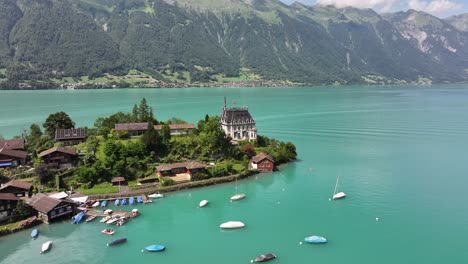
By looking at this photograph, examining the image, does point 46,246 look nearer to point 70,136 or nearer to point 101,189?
point 101,189

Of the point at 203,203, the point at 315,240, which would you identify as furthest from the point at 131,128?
the point at 315,240

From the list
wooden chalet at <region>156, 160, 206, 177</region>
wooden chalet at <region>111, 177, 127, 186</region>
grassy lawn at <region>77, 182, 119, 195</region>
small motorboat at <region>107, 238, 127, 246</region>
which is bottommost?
small motorboat at <region>107, 238, 127, 246</region>

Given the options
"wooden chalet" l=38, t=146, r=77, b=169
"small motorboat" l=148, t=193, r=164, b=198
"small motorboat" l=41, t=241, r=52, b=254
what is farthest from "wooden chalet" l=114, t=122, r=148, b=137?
"small motorboat" l=41, t=241, r=52, b=254

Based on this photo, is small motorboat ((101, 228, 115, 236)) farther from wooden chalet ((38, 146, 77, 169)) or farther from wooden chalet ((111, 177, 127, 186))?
wooden chalet ((38, 146, 77, 169))

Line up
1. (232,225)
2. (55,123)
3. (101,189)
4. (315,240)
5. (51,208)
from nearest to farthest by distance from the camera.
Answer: (315,240) < (232,225) < (51,208) < (101,189) < (55,123)

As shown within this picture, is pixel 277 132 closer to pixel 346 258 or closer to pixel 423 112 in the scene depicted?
pixel 346 258

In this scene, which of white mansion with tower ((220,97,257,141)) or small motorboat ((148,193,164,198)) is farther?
white mansion with tower ((220,97,257,141))

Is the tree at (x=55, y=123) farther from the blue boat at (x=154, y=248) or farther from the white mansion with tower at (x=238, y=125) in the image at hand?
the blue boat at (x=154, y=248)
